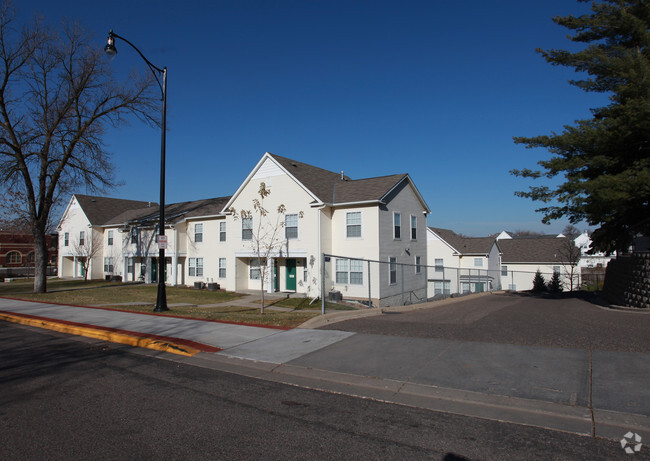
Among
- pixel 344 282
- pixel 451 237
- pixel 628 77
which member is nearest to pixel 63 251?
pixel 344 282

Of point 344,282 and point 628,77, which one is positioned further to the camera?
point 344,282

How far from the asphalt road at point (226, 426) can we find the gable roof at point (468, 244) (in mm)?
40617

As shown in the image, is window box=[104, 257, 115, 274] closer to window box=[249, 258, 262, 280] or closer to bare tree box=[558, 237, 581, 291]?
window box=[249, 258, 262, 280]

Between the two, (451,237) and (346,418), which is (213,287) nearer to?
(346,418)

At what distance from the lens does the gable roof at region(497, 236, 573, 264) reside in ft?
155

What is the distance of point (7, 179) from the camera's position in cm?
2477

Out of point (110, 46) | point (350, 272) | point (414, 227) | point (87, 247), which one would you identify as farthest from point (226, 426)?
point (87, 247)

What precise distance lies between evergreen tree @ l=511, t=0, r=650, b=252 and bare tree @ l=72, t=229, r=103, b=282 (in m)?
37.3

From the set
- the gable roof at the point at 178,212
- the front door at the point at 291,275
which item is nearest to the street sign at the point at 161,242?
the front door at the point at 291,275

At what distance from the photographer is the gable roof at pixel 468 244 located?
4356 centimetres

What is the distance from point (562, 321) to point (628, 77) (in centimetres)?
949

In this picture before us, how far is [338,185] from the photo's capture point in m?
26.0

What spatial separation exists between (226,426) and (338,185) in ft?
71.8

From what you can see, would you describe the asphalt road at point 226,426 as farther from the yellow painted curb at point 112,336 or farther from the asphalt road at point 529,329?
the asphalt road at point 529,329
